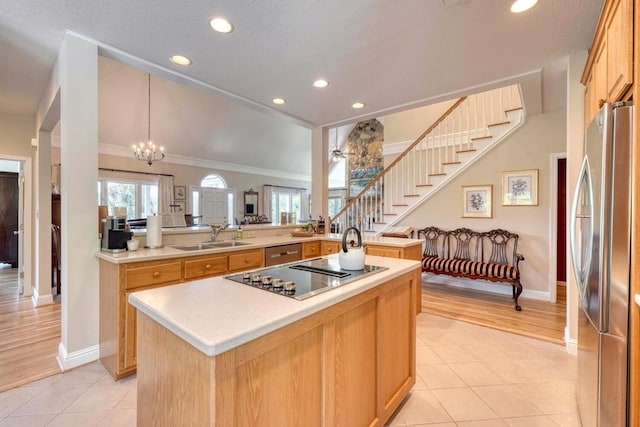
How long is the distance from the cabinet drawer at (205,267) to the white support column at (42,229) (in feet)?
8.89

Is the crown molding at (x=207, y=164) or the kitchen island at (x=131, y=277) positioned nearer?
the kitchen island at (x=131, y=277)

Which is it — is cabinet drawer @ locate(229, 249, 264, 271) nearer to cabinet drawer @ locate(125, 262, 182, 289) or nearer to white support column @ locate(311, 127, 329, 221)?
cabinet drawer @ locate(125, 262, 182, 289)

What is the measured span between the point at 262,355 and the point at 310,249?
9.29 ft

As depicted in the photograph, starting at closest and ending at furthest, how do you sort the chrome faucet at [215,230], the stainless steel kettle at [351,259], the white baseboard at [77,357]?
the stainless steel kettle at [351,259], the white baseboard at [77,357], the chrome faucet at [215,230]

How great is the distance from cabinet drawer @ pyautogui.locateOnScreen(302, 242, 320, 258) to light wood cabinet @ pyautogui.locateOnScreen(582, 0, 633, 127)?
2.93 metres

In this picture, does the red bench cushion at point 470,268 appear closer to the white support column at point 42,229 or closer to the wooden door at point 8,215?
the white support column at point 42,229

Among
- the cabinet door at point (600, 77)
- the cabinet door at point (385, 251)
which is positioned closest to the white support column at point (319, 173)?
the cabinet door at point (385, 251)

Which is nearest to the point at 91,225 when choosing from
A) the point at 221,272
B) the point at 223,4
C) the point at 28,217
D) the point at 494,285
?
the point at 221,272

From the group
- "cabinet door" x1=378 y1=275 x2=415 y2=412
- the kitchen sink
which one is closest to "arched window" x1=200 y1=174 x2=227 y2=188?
the kitchen sink

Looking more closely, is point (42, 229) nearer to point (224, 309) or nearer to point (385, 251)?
point (224, 309)

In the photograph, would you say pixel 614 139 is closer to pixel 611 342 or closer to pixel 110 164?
pixel 611 342

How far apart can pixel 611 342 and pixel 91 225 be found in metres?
3.36

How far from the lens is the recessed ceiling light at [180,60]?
2.61 m

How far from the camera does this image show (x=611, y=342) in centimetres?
121
